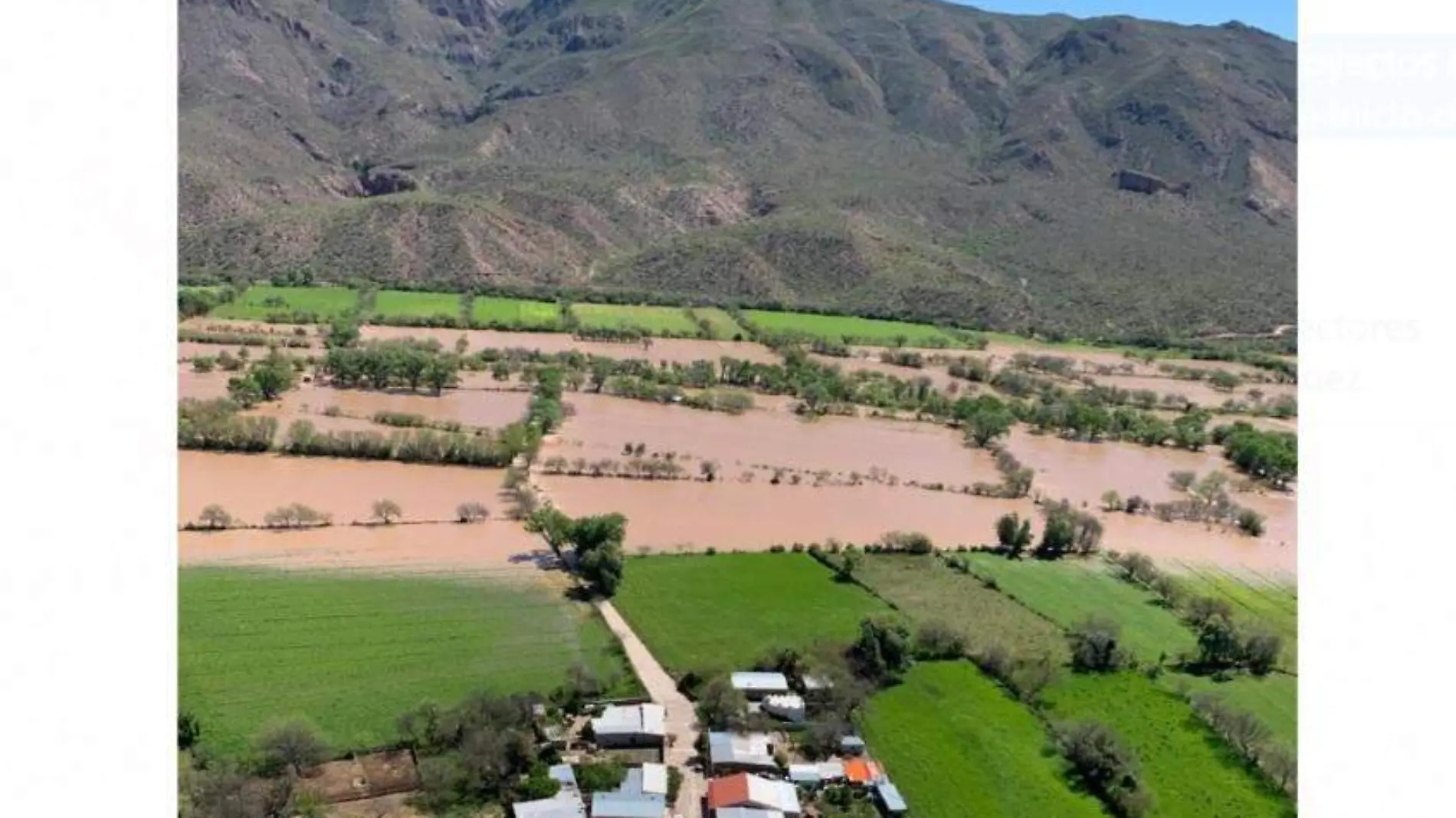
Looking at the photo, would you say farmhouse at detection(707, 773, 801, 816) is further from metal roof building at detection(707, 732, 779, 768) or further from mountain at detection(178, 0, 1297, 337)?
mountain at detection(178, 0, 1297, 337)

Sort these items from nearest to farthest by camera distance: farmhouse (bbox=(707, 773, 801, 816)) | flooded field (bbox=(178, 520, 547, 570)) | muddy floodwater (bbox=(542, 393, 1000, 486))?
farmhouse (bbox=(707, 773, 801, 816)) < flooded field (bbox=(178, 520, 547, 570)) < muddy floodwater (bbox=(542, 393, 1000, 486))

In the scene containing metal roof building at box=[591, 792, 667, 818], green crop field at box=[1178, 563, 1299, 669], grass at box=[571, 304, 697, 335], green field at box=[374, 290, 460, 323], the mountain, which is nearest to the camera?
metal roof building at box=[591, 792, 667, 818]

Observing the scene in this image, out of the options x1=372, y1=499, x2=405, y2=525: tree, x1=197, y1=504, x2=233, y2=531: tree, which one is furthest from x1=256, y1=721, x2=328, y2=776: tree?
x1=372, y1=499, x2=405, y2=525: tree

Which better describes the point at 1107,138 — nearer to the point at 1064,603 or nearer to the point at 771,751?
the point at 1064,603

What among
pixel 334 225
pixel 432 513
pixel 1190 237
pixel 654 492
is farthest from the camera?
pixel 1190 237

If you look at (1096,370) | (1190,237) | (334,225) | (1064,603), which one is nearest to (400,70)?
(334,225)

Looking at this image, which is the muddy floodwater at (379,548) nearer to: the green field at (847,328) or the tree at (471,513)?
the tree at (471,513)
